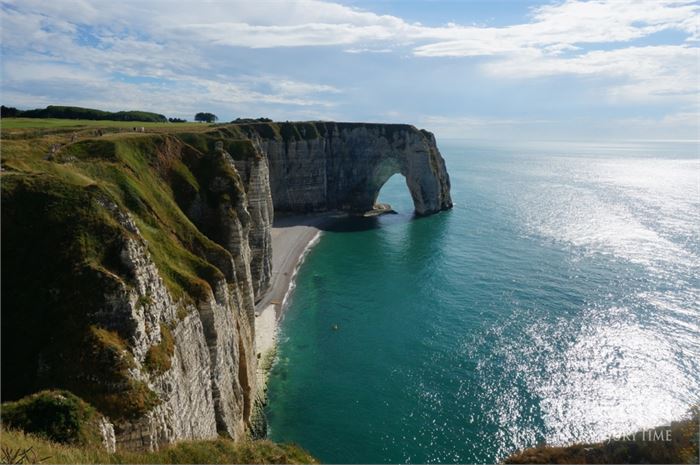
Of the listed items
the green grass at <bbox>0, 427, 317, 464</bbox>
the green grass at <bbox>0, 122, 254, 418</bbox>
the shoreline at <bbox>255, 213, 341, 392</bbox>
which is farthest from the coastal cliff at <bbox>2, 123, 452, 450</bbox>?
the shoreline at <bbox>255, 213, 341, 392</bbox>

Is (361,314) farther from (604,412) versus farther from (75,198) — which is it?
(75,198)

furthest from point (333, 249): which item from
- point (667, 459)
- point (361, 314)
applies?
point (667, 459)

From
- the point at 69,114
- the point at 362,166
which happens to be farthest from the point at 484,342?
the point at 69,114

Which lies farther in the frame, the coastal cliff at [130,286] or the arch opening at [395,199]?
the arch opening at [395,199]

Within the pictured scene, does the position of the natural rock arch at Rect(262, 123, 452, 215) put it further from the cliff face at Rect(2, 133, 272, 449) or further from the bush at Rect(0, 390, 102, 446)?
the bush at Rect(0, 390, 102, 446)

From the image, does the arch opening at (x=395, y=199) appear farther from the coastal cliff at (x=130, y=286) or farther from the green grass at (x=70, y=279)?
the green grass at (x=70, y=279)

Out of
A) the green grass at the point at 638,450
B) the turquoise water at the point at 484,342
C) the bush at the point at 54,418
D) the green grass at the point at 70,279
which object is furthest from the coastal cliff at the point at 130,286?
the green grass at the point at 638,450

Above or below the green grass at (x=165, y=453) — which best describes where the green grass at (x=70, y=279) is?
above
